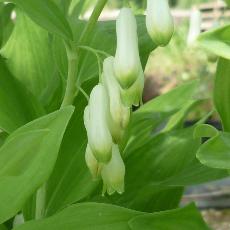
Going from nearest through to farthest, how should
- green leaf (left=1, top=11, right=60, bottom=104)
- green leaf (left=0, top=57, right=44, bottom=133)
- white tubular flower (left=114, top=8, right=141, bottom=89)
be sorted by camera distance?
white tubular flower (left=114, top=8, right=141, bottom=89) < green leaf (left=0, top=57, right=44, bottom=133) < green leaf (left=1, top=11, right=60, bottom=104)

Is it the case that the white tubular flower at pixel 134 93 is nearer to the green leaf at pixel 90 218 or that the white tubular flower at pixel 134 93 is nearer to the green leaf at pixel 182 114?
the green leaf at pixel 90 218

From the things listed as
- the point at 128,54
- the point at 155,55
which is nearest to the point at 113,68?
the point at 128,54

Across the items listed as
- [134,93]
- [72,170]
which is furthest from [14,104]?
[134,93]

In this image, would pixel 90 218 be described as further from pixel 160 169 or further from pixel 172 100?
pixel 172 100

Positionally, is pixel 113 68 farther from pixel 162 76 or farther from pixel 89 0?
pixel 162 76

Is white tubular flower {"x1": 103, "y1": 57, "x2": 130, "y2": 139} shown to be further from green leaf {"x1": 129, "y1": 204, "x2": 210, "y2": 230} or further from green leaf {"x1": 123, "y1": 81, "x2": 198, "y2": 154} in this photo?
green leaf {"x1": 123, "y1": 81, "x2": 198, "y2": 154}

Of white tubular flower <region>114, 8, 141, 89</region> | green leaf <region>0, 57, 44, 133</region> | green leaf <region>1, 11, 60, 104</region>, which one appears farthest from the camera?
green leaf <region>1, 11, 60, 104</region>

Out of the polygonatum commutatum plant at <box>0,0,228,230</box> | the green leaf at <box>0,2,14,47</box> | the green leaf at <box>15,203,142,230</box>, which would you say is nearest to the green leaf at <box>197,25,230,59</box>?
the polygonatum commutatum plant at <box>0,0,228,230</box>
